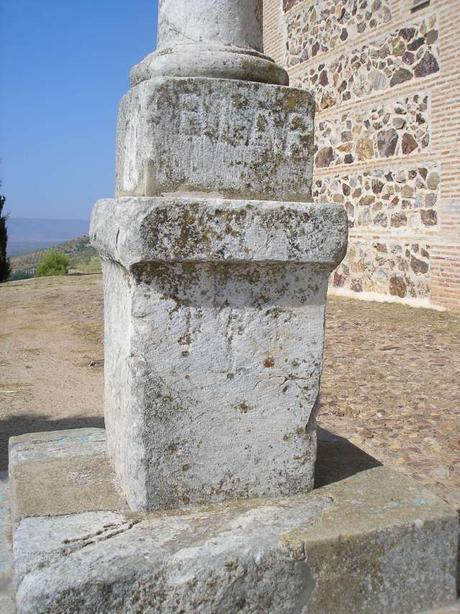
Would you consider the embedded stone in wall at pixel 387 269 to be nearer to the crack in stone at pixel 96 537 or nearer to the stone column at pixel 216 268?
the stone column at pixel 216 268

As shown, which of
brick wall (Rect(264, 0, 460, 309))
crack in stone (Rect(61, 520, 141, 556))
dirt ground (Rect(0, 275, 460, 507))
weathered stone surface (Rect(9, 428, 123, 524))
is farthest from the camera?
brick wall (Rect(264, 0, 460, 309))

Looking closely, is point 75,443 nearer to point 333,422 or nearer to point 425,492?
point 425,492

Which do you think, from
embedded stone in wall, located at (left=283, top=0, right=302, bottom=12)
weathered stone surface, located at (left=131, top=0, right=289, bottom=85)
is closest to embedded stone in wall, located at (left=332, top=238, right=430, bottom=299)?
embedded stone in wall, located at (left=283, top=0, right=302, bottom=12)

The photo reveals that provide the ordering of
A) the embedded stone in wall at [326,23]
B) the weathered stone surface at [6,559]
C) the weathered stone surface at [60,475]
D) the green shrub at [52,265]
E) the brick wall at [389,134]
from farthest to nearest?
the green shrub at [52,265] → the embedded stone in wall at [326,23] → the brick wall at [389,134] → the weathered stone surface at [60,475] → the weathered stone surface at [6,559]

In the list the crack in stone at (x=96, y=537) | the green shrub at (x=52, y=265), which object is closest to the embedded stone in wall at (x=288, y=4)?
the green shrub at (x=52, y=265)

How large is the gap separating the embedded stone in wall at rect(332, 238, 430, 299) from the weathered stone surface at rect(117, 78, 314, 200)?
8090mm

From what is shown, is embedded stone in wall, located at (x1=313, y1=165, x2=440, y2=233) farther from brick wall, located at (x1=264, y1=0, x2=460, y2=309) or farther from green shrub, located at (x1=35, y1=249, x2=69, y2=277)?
green shrub, located at (x1=35, y1=249, x2=69, y2=277)

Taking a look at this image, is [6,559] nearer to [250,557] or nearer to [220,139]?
[250,557]

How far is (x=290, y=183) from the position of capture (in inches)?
98.3

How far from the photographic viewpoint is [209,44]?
97.9 inches

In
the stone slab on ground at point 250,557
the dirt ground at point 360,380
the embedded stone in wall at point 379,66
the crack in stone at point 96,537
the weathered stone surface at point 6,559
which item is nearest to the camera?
the stone slab on ground at point 250,557

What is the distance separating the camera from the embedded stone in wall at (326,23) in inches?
439

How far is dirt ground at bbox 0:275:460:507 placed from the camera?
480 cm

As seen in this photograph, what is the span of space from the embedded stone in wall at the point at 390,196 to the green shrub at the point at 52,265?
1065 centimetres
